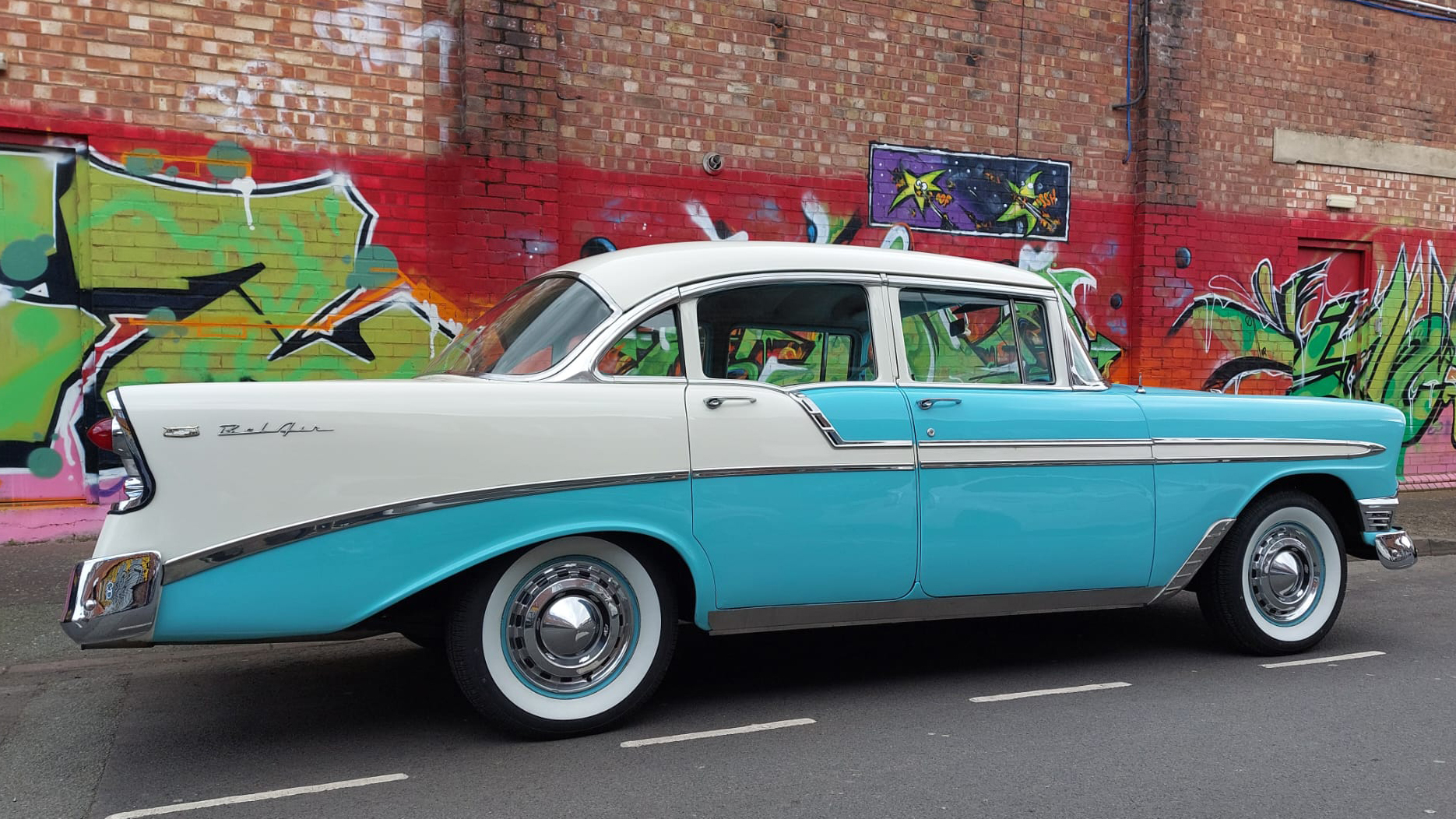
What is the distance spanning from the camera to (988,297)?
4.83m

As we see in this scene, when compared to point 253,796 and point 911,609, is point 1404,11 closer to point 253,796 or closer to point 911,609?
point 911,609

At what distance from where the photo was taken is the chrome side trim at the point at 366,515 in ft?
11.3

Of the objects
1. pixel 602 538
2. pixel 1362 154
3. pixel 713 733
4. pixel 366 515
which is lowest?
pixel 713 733

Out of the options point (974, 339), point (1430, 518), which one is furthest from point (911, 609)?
point (1430, 518)

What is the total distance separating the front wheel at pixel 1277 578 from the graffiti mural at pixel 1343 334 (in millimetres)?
5899

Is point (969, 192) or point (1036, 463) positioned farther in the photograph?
point (969, 192)

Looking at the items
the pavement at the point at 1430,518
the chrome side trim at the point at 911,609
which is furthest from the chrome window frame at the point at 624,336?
the pavement at the point at 1430,518

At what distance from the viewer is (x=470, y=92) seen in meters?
8.27

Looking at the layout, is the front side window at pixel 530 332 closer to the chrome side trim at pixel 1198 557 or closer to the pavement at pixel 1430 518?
the chrome side trim at pixel 1198 557

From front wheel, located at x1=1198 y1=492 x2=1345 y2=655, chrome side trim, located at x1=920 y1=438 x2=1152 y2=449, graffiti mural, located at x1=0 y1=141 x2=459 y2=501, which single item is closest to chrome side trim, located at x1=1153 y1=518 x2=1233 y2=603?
front wheel, located at x1=1198 y1=492 x2=1345 y2=655

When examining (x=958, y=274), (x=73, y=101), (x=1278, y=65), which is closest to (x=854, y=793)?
(x=958, y=274)

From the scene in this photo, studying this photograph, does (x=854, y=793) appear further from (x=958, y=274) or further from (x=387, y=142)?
(x=387, y=142)

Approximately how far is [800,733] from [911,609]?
706mm

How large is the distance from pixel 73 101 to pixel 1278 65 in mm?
10845
